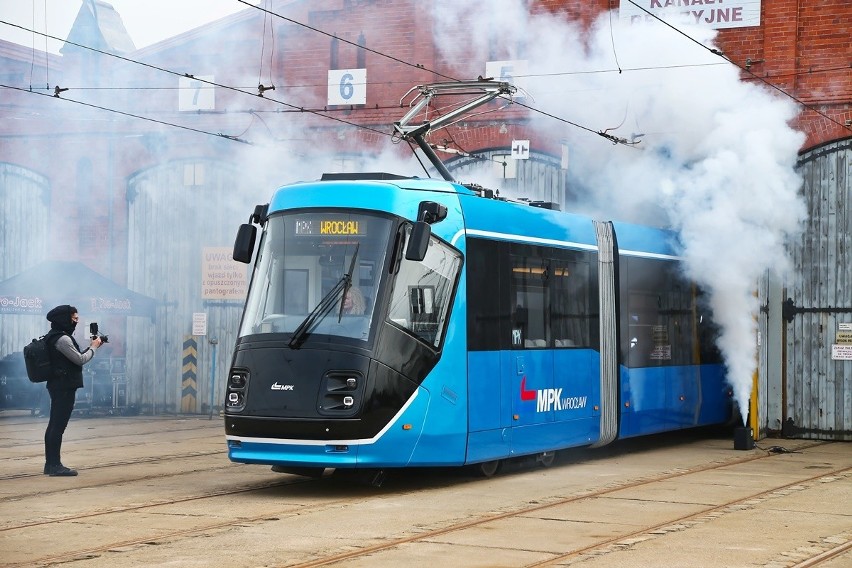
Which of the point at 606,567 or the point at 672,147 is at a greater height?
the point at 672,147

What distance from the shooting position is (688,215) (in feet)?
61.9

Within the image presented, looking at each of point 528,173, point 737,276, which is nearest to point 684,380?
point 737,276

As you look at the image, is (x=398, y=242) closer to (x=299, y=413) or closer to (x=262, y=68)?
(x=299, y=413)

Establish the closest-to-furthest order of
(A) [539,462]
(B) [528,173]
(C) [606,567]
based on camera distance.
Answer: (C) [606,567] < (A) [539,462] < (B) [528,173]

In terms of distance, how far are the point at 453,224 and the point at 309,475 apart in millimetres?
2979

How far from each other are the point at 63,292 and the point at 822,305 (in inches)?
509

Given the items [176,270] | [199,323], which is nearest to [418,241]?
[199,323]

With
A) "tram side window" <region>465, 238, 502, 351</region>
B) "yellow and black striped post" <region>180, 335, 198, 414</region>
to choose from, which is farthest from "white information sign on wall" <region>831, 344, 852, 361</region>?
"yellow and black striped post" <region>180, 335, 198, 414</region>

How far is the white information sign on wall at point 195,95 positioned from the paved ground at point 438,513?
900cm

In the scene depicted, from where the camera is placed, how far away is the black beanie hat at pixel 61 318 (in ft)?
46.8

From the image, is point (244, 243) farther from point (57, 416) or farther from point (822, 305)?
point (822, 305)

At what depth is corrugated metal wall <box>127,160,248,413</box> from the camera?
983 inches

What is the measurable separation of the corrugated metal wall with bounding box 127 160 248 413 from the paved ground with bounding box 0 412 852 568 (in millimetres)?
7903

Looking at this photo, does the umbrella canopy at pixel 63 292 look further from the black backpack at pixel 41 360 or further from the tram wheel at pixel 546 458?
the tram wheel at pixel 546 458
